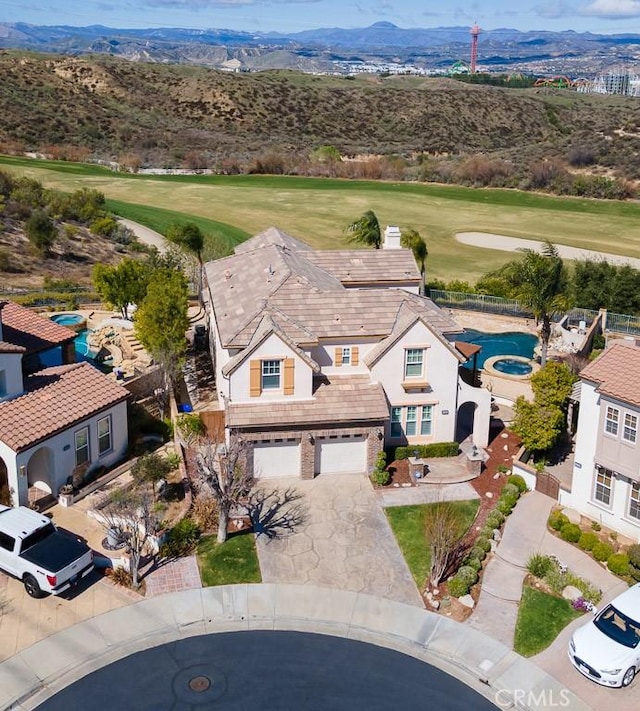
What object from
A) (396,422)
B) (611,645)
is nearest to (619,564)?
(611,645)

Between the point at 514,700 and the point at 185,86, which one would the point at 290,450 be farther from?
the point at 185,86

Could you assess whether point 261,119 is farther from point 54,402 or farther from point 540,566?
point 540,566

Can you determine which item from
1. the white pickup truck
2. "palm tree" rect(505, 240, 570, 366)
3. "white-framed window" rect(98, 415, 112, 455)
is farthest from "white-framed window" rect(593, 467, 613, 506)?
"white-framed window" rect(98, 415, 112, 455)

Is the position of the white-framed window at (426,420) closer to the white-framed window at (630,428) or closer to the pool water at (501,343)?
the white-framed window at (630,428)

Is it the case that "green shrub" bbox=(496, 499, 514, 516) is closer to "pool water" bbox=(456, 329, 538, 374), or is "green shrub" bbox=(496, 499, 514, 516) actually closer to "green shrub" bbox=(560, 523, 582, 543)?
"green shrub" bbox=(560, 523, 582, 543)

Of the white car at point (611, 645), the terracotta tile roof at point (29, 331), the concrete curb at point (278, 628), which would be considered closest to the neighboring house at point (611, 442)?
the white car at point (611, 645)
